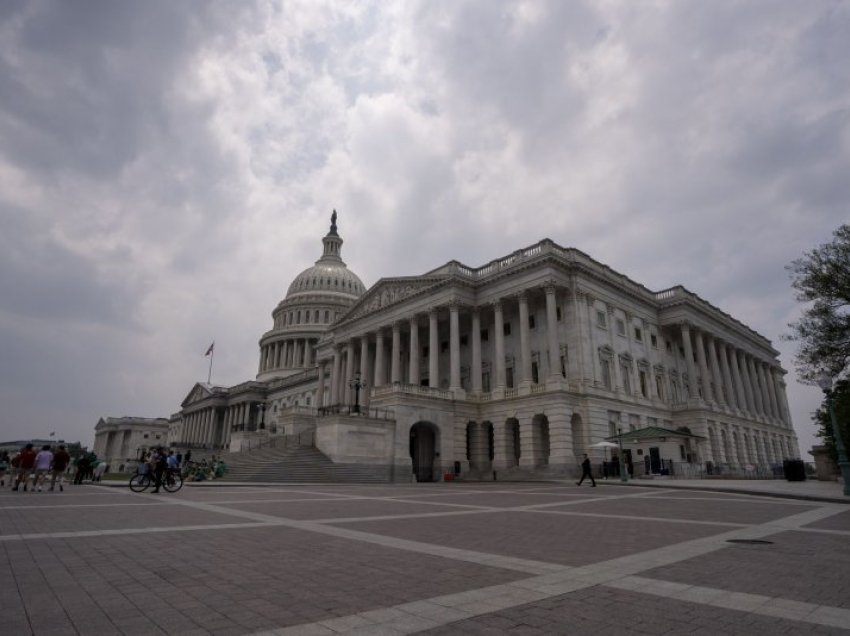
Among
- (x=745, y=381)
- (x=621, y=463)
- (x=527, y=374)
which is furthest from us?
(x=745, y=381)

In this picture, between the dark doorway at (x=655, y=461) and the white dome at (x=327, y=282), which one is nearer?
the dark doorway at (x=655, y=461)

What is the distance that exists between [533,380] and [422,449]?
12.1m

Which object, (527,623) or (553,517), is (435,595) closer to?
(527,623)

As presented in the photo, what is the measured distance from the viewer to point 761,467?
178ft

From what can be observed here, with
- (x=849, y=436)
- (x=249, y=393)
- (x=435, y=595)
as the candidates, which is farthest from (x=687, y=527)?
(x=249, y=393)

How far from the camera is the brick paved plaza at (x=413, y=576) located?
487 cm

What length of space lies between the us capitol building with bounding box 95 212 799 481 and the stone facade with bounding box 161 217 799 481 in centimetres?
15

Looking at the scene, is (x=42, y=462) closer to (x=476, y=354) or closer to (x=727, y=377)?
(x=476, y=354)

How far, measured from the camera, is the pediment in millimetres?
53281

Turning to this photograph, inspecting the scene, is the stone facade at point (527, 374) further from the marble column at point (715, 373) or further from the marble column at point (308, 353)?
the marble column at point (308, 353)

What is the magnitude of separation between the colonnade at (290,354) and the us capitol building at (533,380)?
144 feet

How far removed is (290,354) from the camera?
114 metres

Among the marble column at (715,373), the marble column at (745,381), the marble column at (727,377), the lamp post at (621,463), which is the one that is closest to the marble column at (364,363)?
the lamp post at (621,463)

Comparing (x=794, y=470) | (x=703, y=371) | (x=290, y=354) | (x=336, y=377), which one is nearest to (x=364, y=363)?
(x=336, y=377)
